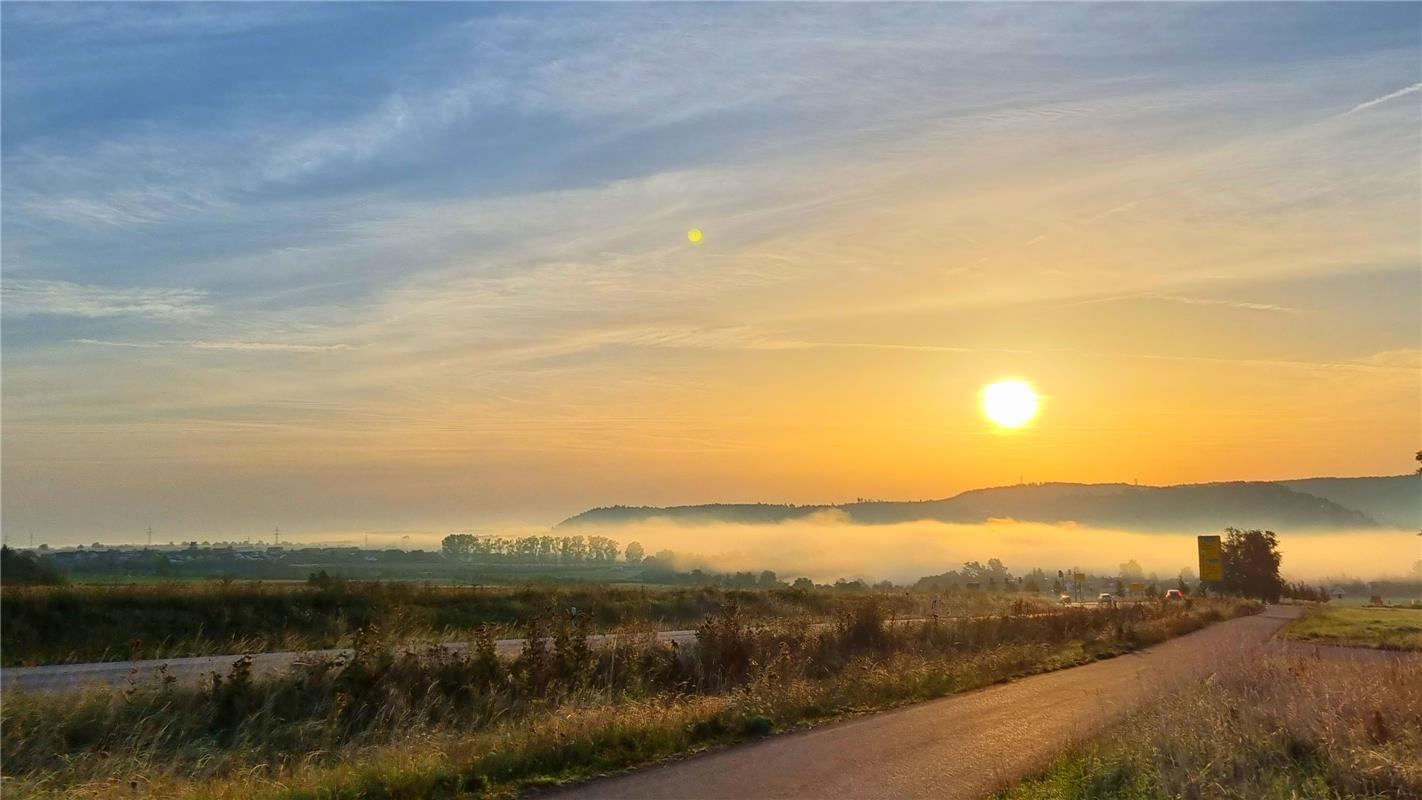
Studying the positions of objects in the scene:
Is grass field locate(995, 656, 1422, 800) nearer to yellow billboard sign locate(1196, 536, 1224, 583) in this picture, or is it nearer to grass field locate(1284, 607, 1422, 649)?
grass field locate(1284, 607, 1422, 649)

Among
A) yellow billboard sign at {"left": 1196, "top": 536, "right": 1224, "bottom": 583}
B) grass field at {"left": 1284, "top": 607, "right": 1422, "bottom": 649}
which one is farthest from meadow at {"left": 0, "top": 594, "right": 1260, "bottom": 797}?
yellow billboard sign at {"left": 1196, "top": 536, "right": 1224, "bottom": 583}

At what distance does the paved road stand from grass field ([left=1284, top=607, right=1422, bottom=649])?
16852mm

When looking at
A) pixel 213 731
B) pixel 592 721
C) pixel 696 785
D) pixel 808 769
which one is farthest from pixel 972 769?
pixel 213 731

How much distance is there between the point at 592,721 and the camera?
47.3ft

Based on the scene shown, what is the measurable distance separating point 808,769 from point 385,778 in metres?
5.11

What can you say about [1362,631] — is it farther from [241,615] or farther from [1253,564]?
[1253,564]

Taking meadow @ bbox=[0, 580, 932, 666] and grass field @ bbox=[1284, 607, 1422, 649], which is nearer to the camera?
meadow @ bbox=[0, 580, 932, 666]

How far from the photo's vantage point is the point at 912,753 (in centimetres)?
1404

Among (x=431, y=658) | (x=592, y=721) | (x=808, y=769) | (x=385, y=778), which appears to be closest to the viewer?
(x=385, y=778)

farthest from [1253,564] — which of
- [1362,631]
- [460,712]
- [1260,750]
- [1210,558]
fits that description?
[460,712]

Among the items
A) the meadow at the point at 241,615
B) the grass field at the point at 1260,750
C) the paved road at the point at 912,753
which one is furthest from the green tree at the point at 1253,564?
the grass field at the point at 1260,750

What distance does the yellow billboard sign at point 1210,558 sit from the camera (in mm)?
61781

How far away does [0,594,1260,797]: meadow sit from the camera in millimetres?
12281

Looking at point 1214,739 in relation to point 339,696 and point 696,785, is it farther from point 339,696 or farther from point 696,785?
point 339,696
